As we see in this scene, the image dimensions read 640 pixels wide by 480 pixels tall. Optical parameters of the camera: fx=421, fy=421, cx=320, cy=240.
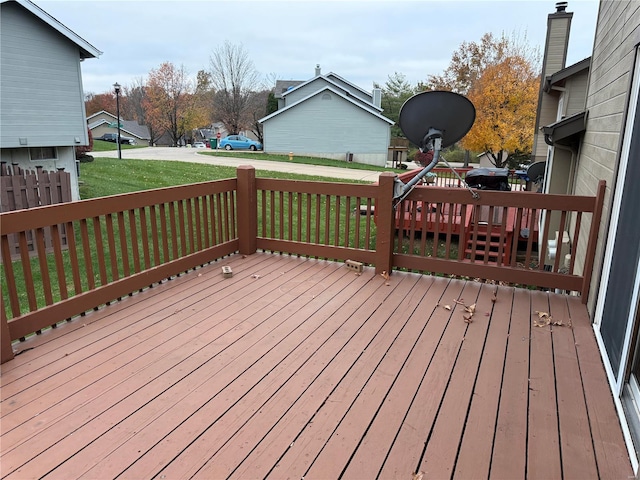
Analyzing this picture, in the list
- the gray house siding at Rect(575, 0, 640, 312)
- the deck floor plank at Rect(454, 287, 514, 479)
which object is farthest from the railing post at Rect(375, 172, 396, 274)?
the gray house siding at Rect(575, 0, 640, 312)

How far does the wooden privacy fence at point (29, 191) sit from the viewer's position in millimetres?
6375

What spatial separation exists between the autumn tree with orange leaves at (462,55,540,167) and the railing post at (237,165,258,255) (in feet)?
49.6

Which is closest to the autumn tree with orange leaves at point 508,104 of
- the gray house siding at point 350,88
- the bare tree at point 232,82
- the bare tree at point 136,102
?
the gray house siding at point 350,88

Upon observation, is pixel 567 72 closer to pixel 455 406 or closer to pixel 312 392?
A: pixel 455 406

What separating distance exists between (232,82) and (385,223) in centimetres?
3460

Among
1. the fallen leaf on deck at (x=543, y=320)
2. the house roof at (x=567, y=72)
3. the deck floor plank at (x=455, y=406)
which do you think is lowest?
the deck floor plank at (x=455, y=406)

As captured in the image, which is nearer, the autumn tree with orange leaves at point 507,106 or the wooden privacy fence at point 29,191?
the wooden privacy fence at point 29,191

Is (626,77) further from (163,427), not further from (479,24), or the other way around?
(479,24)

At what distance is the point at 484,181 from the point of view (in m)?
9.96

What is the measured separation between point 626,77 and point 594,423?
2.50 m

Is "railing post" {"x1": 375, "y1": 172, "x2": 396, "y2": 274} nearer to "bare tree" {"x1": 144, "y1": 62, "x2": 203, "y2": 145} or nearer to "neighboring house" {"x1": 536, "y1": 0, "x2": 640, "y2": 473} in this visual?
"neighboring house" {"x1": 536, "y1": 0, "x2": 640, "y2": 473}

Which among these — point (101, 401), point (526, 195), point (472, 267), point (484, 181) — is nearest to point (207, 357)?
point (101, 401)

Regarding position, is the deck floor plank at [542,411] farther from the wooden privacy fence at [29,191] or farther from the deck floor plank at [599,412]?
the wooden privacy fence at [29,191]

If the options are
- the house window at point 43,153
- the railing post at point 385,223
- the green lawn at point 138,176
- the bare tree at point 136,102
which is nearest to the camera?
the railing post at point 385,223
